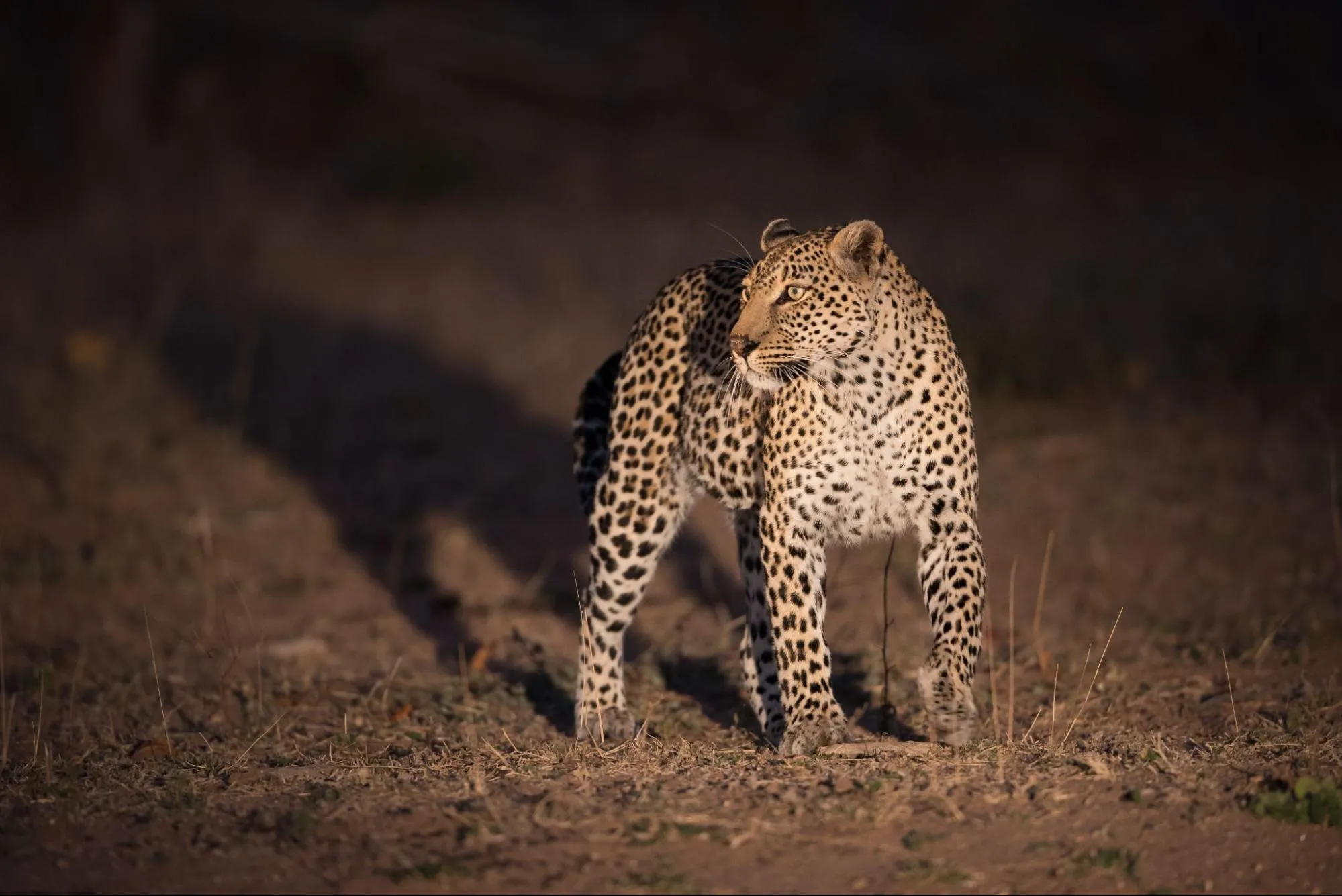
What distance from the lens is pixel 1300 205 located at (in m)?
18.2

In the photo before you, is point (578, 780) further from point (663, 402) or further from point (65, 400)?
point (65, 400)

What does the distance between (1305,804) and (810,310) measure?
7.64 ft

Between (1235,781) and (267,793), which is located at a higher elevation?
(1235,781)

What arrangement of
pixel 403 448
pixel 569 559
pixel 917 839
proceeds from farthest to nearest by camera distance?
1. pixel 403 448
2. pixel 569 559
3. pixel 917 839

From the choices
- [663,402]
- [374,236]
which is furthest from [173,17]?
[663,402]

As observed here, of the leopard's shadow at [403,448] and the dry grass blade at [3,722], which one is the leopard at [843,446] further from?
the dry grass blade at [3,722]

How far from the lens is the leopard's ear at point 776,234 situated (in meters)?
6.73

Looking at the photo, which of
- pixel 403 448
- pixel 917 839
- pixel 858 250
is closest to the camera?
pixel 917 839

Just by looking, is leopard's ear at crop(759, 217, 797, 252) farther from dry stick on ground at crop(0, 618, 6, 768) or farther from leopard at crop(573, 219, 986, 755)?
dry stick on ground at crop(0, 618, 6, 768)

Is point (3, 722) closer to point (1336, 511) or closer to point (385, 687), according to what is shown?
point (385, 687)

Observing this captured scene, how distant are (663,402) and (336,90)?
1789 cm

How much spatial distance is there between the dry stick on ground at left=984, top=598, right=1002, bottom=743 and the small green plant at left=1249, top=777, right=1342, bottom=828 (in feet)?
4.15

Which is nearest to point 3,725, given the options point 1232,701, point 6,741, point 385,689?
point 6,741

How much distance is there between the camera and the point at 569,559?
10.6 m
